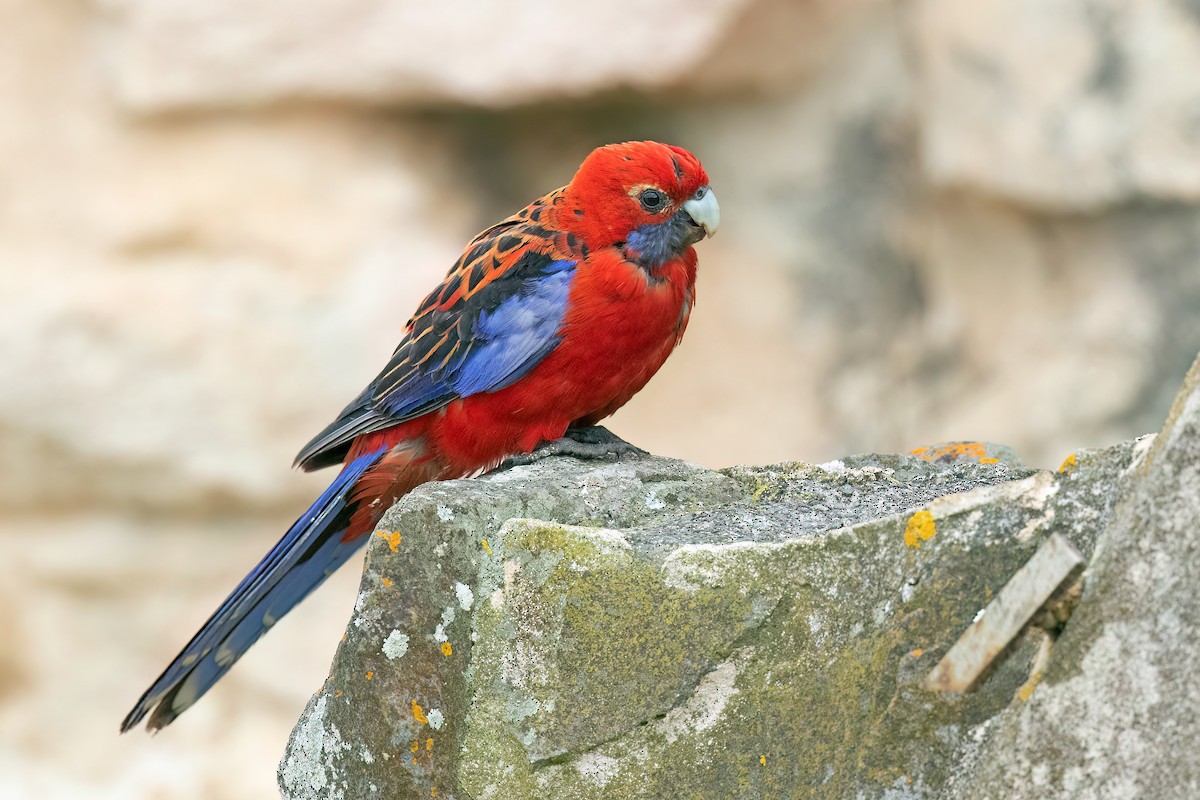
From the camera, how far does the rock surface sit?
1.95 meters

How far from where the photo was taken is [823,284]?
659 cm

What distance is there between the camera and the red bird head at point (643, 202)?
3.73 m

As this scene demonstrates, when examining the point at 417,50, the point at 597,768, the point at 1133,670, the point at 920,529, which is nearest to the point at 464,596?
the point at 597,768

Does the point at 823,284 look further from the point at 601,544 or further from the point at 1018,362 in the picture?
the point at 601,544

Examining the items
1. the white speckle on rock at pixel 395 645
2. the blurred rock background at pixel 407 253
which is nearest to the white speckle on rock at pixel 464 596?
the white speckle on rock at pixel 395 645

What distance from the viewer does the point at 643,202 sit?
12.3ft

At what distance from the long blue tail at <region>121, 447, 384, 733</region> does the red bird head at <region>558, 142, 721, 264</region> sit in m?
0.90

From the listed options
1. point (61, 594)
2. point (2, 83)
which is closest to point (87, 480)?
point (61, 594)

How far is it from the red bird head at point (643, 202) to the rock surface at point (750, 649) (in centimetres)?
139

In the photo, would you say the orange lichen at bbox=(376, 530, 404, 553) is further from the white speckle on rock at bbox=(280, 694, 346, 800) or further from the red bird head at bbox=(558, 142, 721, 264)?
the red bird head at bbox=(558, 142, 721, 264)

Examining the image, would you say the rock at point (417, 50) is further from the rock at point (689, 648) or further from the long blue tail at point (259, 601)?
the rock at point (689, 648)

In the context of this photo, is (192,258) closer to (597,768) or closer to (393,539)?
(393,539)

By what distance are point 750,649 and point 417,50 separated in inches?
178

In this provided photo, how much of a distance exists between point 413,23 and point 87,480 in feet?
8.66
